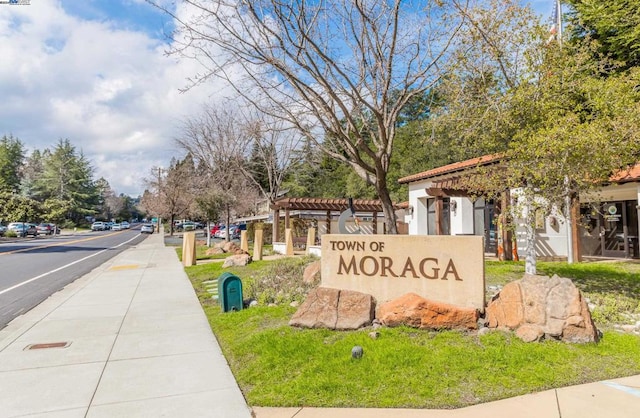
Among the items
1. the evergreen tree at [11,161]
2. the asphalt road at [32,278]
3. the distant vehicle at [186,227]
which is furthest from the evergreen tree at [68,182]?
the asphalt road at [32,278]

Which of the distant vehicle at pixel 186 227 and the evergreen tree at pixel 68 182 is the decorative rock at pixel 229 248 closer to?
the distant vehicle at pixel 186 227

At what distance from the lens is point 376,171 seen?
9320mm

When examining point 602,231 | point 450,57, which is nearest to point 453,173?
point 602,231

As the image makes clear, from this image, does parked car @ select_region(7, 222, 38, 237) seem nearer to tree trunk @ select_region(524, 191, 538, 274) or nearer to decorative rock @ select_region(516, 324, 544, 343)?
tree trunk @ select_region(524, 191, 538, 274)

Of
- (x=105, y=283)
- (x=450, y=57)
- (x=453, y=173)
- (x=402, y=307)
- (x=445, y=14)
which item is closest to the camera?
(x=402, y=307)

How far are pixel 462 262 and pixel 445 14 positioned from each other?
18.4ft

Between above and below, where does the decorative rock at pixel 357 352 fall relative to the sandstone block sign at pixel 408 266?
below

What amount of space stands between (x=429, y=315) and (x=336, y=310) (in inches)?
54.7

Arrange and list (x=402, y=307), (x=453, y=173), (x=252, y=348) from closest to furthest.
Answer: (x=252, y=348)
(x=402, y=307)
(x=453, y=173)

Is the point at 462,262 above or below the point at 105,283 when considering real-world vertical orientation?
above

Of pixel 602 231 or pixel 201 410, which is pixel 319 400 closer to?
pixel 201 410

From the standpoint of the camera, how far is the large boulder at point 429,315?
5852mm

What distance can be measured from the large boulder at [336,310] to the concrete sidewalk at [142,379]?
1.42 meters

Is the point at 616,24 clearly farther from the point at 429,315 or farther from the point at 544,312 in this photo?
the point at 429,315
